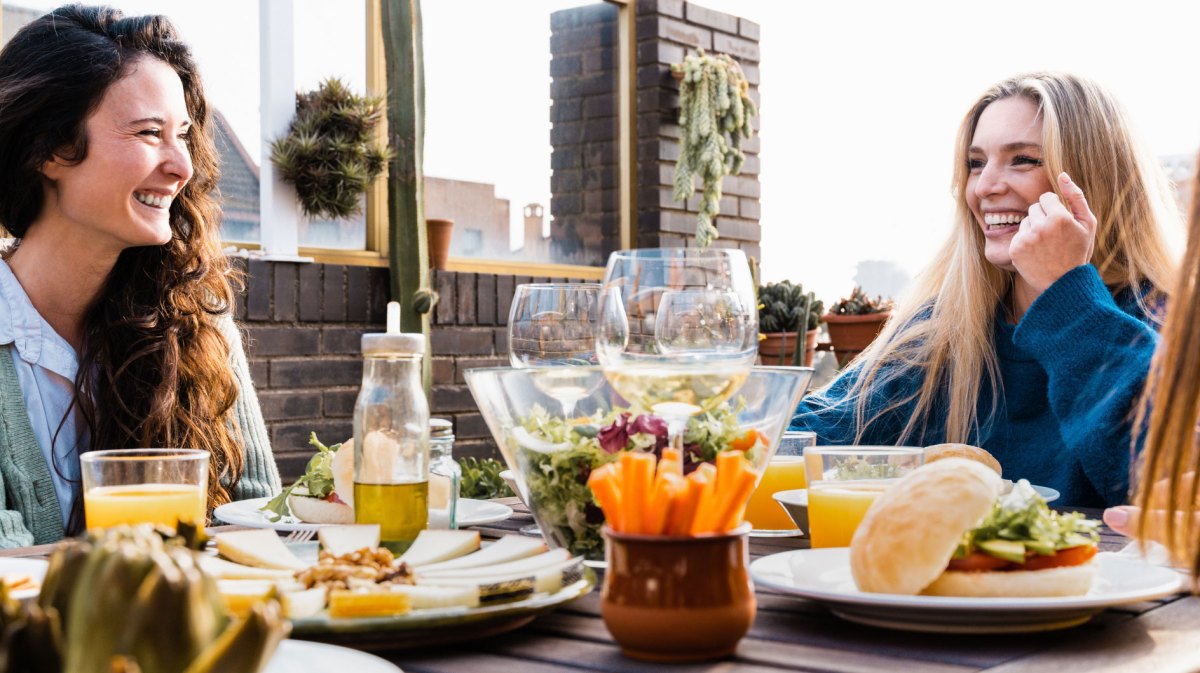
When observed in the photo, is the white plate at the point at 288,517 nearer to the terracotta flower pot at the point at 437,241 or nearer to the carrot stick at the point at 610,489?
the carrot stick at the point at 610,489

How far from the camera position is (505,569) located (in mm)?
895

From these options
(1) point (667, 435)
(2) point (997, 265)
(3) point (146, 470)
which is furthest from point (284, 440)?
(1) point (667, 435)

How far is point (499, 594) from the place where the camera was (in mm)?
817

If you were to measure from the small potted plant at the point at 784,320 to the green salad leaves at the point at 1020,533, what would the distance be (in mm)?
3680

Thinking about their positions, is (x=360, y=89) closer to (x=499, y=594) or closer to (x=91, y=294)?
(x=91, y=294)

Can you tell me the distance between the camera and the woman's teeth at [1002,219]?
2.19 meters

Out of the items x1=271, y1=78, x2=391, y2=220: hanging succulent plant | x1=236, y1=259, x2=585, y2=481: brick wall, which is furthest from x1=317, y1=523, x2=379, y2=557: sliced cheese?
x1=271, y1=78, x2=391, y2=220: hanging succulent plant

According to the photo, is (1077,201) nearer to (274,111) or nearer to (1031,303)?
(1031,303)

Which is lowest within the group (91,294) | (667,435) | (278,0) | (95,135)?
(667,435)

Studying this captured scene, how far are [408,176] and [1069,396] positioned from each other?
99.9 inches

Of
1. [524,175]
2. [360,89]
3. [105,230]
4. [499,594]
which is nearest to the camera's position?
[499,594]

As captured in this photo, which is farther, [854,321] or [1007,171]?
[854,321]

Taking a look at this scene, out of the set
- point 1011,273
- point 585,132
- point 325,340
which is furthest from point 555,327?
point 585,132

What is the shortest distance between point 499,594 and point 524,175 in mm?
3940
